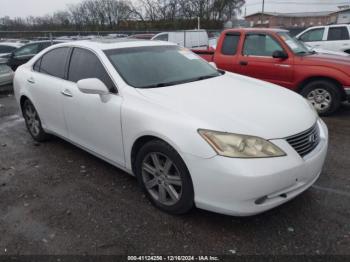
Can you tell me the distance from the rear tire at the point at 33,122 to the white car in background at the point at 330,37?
9.71 meters

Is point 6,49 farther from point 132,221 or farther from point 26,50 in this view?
point 132,221

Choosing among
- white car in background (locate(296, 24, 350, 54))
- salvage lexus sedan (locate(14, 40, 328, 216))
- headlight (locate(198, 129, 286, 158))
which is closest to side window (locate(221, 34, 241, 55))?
salvage lexus sedan (locate(14, 40, 328, 216))

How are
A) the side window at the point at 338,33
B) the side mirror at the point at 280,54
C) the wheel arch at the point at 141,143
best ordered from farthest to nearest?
the side window at the point at 338,33, the side mirror at the point at 280,54, the wheel arch at the point at 141,143

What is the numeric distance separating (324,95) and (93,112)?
15.2ft

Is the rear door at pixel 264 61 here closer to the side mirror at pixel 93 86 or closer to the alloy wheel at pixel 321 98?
the alloy wheel at pixel 321 98

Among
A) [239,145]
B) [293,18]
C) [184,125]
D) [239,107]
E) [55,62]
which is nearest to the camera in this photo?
[239,145]

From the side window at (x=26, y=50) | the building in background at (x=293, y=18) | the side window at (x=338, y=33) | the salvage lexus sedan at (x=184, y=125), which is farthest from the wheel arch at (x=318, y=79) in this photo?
the building in background at (x=293, y=18)

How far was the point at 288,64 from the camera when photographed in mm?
6352

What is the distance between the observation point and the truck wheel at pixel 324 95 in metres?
6.07

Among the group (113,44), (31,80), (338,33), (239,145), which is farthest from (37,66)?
(338,33)

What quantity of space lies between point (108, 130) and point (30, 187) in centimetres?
121

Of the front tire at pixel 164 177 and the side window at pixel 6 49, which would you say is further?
the side window at pixel 6 49

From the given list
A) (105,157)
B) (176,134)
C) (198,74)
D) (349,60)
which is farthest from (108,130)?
(349,60)

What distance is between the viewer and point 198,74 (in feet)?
12.8
